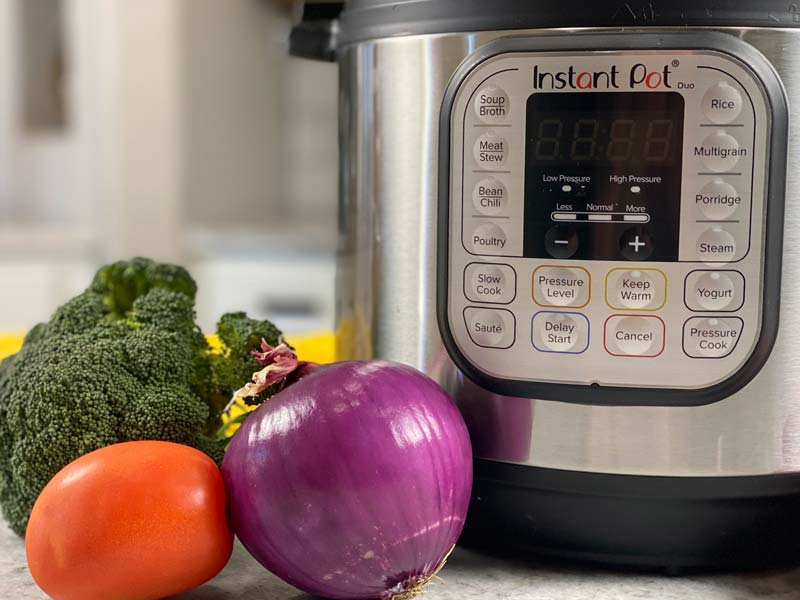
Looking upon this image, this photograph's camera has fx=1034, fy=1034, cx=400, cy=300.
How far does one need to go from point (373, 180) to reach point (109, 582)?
10.5 inches

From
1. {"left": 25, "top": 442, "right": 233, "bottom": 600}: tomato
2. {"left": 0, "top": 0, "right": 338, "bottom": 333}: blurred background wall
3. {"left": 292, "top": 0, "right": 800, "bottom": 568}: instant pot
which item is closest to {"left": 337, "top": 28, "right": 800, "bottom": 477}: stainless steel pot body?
{"left": 292, "top": 0, "right": 800, "bottom": 568}: instant pot

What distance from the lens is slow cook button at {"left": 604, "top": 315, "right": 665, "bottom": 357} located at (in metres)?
0.52

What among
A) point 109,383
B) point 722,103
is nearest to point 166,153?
point 109,383

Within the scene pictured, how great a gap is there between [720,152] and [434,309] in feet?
0.56

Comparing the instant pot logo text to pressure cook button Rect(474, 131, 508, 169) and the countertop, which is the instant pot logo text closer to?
pressure cook button Rect(474, 131, 508, 169)

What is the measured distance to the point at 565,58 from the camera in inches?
20.4

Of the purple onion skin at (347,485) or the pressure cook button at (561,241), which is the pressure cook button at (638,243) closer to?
the pressure cook button at (561,241)

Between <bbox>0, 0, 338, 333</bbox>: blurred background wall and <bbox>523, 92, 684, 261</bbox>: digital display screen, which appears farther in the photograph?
<bbox>0, 0, 338, 333</bbox>: blurred background wall

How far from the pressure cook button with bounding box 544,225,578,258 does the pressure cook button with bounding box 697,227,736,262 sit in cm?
6

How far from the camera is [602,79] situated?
1.69 ft

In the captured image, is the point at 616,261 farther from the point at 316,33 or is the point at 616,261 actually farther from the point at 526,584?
the point at 316,33

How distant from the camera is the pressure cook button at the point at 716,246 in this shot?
0.51m

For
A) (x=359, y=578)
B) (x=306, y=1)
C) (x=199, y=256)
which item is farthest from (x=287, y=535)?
(x=199, y=256)

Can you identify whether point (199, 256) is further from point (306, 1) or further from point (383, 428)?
point (383, 428)
